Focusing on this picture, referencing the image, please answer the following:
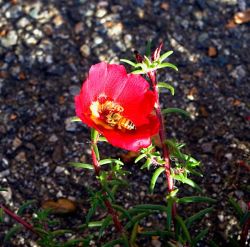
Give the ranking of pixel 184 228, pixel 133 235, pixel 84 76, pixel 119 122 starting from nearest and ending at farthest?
pixel 119 122, pixel 184 228, pixel 133 235, pixel 84 76

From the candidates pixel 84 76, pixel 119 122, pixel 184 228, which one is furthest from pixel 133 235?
pixel 84 76

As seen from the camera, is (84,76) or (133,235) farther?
(84,76)

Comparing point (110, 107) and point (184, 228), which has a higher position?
point (110, 107)

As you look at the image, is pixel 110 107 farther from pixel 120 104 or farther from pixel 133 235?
pixel 133 235

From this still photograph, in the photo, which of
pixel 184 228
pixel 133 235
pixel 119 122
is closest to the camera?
pixel 119 122

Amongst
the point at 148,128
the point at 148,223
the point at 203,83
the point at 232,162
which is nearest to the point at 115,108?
the point at 148,128

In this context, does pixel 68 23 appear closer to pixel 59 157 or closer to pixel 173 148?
pixel 59 157

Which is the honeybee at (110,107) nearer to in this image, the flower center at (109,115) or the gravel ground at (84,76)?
the flower center at (109,115)
